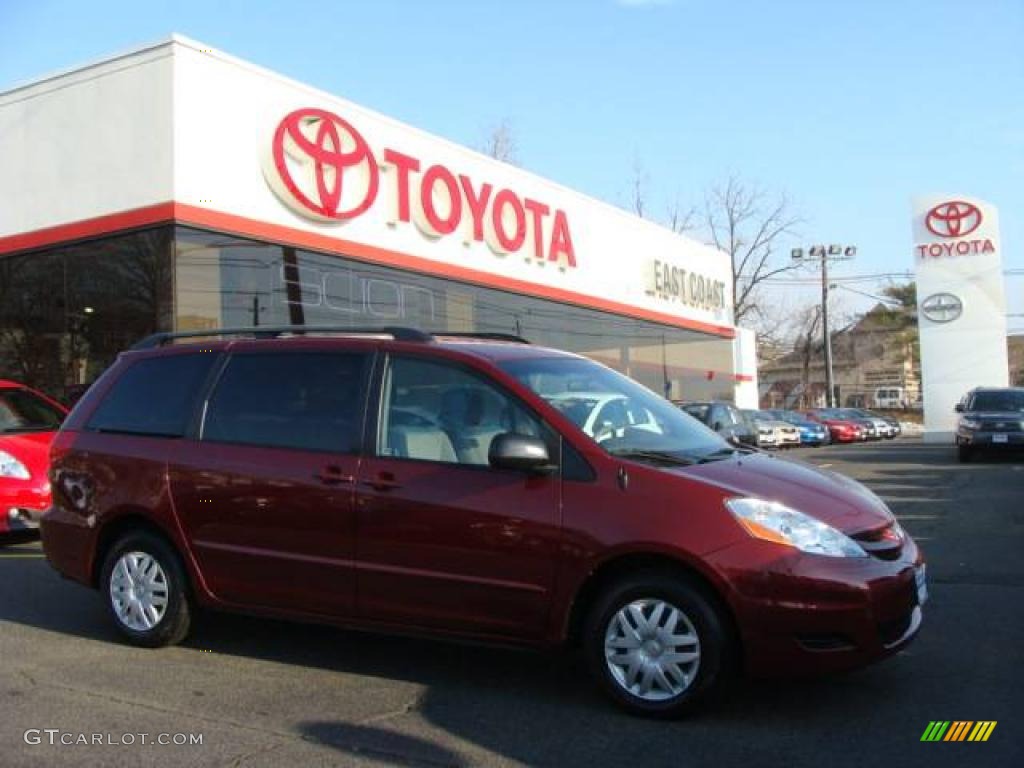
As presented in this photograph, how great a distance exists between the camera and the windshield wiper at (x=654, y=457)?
185 inches

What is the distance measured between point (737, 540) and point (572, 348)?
19.6 m

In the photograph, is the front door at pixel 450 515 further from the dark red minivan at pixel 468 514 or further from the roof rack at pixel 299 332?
the roof rack at pixel 299 332

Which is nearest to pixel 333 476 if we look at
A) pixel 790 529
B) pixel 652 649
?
pixel 652 649

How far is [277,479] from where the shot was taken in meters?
5.22

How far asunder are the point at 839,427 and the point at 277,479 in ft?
121

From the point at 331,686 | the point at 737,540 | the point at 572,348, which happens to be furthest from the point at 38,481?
the point at 572,348

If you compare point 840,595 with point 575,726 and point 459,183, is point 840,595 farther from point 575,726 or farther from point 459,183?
point 459,183

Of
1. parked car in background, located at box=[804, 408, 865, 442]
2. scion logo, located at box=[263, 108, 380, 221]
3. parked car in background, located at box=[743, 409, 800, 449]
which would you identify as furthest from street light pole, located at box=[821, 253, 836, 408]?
scion logo, located at box=[263, 108, 380, 221]

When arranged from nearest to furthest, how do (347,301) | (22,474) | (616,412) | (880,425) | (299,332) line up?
(616,412)
(299,332)
(22,474)
(347,301)
(880,425)

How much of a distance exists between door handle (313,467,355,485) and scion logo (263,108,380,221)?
10.5 meters

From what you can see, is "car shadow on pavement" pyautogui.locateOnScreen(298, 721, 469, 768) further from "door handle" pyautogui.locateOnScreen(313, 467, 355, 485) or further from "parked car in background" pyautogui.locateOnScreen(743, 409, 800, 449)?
"parked car in background" pyautogui.locateOnScreen(743, 409, 800, 449)

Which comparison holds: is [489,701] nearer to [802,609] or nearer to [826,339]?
[802,609]

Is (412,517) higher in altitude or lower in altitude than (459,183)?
lower

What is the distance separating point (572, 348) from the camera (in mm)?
23812
